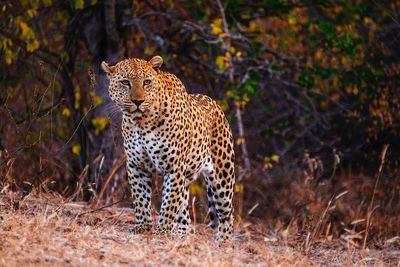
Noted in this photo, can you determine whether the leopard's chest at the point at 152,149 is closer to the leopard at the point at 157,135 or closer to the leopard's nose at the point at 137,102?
the leopard at the point at 157,135

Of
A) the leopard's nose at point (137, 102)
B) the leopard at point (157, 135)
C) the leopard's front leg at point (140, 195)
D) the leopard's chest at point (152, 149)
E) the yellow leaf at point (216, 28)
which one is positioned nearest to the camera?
the leopard's nose at point (137, 102)

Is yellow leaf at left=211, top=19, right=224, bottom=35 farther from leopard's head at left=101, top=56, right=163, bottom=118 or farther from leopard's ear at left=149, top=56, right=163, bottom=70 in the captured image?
leopard's head at left=101, top=56, right=163, bottom=118

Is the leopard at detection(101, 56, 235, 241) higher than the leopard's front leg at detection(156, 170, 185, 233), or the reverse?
the leopard at detection(101, 56, 235, 241)

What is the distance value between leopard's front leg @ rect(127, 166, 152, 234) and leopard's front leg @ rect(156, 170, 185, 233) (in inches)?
6.5

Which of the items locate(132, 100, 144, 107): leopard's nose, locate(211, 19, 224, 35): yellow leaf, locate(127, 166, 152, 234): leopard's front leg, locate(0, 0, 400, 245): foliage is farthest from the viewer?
locate(0, 0, 400, 245): foliage

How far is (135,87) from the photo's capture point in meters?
7.62

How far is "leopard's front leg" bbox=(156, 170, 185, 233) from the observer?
7.89 meters

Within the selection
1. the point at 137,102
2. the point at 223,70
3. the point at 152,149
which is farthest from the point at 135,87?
the point at 223,70

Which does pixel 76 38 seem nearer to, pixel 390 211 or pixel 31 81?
pixel 31 81

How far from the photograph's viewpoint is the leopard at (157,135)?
7719 mm

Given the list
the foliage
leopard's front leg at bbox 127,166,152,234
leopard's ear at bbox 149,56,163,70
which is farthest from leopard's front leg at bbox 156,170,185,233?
the foliage

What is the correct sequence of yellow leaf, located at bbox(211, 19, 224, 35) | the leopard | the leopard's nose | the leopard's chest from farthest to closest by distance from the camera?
yellow leaf, located at bbox(211, 19, 224, 35) → the leopard's chest → the leopard → the leopard's nose

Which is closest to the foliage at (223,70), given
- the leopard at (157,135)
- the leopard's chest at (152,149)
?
the leopard at (157,135)

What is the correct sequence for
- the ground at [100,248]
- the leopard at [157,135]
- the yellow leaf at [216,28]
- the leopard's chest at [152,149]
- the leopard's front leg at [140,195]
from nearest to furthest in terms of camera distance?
1. the ground at [100,248]
2. the leopard at [157,135]
3. the leopard's chest at [152,149]
4. the leopard's front leg at [140,195]
5. the yellow leaf at [216,28]
